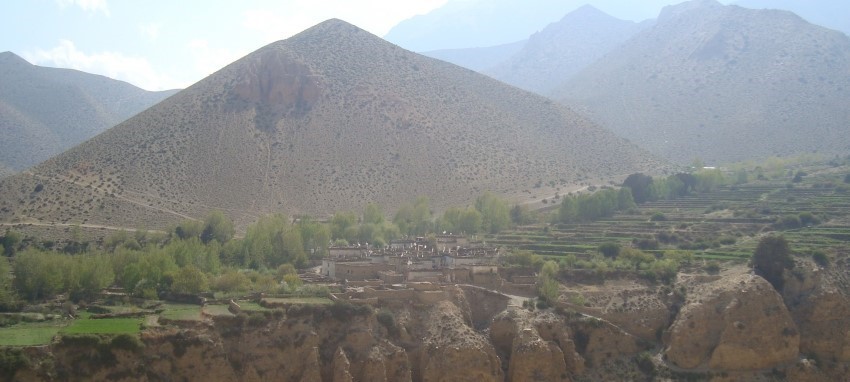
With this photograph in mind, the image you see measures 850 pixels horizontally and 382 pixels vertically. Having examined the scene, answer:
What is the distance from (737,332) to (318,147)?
209 ft

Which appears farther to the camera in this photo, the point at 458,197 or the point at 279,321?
the point at 458,197

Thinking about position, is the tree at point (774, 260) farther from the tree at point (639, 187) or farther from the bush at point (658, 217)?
the tree at point (639, 187)

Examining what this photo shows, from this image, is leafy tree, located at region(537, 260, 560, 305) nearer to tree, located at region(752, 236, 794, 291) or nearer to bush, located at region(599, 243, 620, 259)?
bush, located at region(599, 243, 620, 259)

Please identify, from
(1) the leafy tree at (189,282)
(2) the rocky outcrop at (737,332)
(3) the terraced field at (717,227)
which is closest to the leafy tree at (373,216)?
(3) the terraced field at (717,227)

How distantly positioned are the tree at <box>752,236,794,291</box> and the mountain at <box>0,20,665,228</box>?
1733 inches

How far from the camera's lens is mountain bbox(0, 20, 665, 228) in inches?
3216

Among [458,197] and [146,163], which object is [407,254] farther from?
[146,163]

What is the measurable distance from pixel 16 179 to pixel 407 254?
151 feet

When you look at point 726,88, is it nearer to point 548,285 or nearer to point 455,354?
point 548,285

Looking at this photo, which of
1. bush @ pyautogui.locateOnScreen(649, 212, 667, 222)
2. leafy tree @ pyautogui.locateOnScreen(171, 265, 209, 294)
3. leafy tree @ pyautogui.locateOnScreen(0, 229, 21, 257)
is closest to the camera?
leafy tree @ pyautogui.locateOnScreen(171, 265, 209, 294)

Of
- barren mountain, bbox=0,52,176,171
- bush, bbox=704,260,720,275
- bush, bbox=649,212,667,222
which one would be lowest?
bush, bbox=704,260,720,275

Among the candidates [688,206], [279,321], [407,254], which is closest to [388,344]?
[279,321]

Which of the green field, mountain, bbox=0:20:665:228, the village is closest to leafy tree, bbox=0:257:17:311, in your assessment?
the green field

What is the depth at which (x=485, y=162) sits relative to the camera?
102 metres
